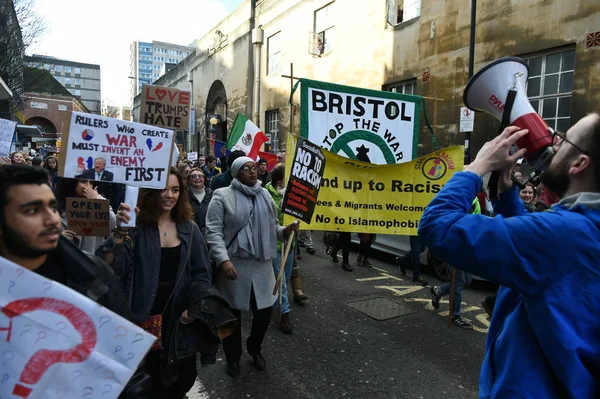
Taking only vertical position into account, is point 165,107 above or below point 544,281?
above

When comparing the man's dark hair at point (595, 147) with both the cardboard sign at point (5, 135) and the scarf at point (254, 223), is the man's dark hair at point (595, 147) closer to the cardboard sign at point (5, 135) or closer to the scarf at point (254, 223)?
the scarf at point (254, 223)

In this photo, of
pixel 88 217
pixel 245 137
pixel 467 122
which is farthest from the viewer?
pixel 467 122

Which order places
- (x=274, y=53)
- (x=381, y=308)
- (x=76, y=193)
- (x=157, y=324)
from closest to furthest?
(x=157, y=324) → (x=76, y=193) → (x=381, y=308) → (x=274, y=53)

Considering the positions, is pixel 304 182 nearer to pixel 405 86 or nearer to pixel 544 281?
pixel 544 281

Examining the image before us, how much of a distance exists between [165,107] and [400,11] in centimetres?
1223

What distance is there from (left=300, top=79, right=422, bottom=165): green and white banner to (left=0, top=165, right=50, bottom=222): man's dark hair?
3627mm

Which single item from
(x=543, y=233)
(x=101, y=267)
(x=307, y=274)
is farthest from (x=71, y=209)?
A: (x=307, y=274)

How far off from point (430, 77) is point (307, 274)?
8300 mm

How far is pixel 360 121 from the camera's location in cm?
525

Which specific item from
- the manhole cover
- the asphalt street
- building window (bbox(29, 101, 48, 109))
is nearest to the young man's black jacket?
the asphalt street

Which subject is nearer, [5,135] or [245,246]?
[245,246]

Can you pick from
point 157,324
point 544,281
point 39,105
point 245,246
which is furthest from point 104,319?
Answer: point 39,105

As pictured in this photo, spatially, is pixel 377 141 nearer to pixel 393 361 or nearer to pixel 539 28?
pixel 393 361

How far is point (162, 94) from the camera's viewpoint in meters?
4.19
